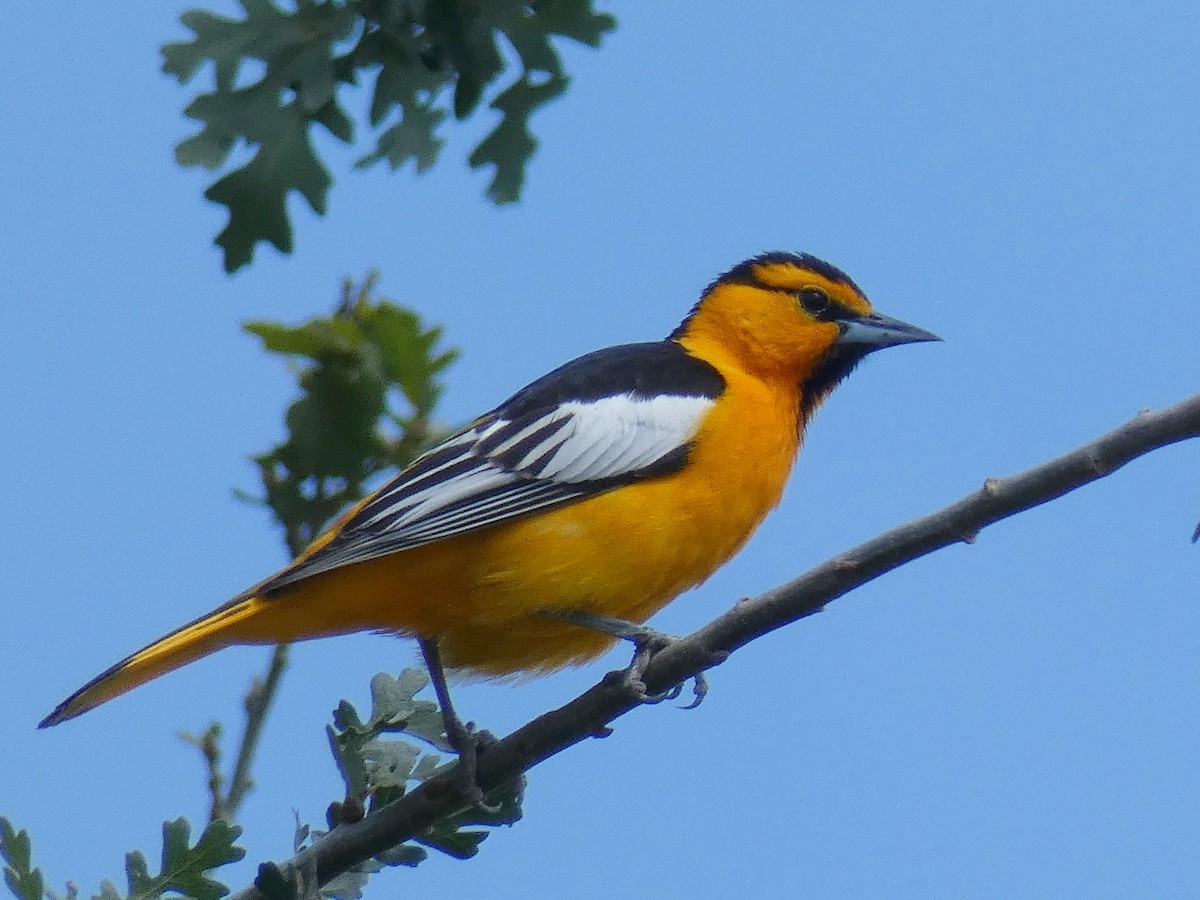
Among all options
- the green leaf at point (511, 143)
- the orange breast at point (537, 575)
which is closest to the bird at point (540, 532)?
the orange breast at point (537, 575)

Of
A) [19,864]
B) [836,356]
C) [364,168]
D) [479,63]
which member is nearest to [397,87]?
[479,63]

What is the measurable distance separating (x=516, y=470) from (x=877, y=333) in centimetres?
149

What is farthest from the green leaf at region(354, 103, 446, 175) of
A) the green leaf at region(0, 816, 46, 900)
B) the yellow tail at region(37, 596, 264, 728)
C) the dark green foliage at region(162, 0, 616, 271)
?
the green leaf at region(0, 816, 46, 900)

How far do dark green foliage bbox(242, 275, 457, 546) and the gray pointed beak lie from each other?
2138mm

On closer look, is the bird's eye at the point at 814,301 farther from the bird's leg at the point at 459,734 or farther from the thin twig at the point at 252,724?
the thin twig at the point at 252,724

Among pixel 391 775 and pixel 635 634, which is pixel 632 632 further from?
pixel 391 775

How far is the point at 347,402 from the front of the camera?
252 cm

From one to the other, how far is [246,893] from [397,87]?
1393 mm

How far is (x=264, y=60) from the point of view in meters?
2.56

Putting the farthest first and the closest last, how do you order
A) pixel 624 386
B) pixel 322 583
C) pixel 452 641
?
pixel 624 386 → pixel 452 641 → pixel 322 583

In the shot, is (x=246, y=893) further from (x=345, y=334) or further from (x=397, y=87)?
(x=397, y=87)

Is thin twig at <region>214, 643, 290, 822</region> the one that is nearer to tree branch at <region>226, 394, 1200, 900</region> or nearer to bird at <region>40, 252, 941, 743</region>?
tree branch at <region>226, 394, 1200, 900</region>

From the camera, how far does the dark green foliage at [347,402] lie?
8.03 feet

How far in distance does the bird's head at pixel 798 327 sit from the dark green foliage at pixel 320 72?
188 cm
